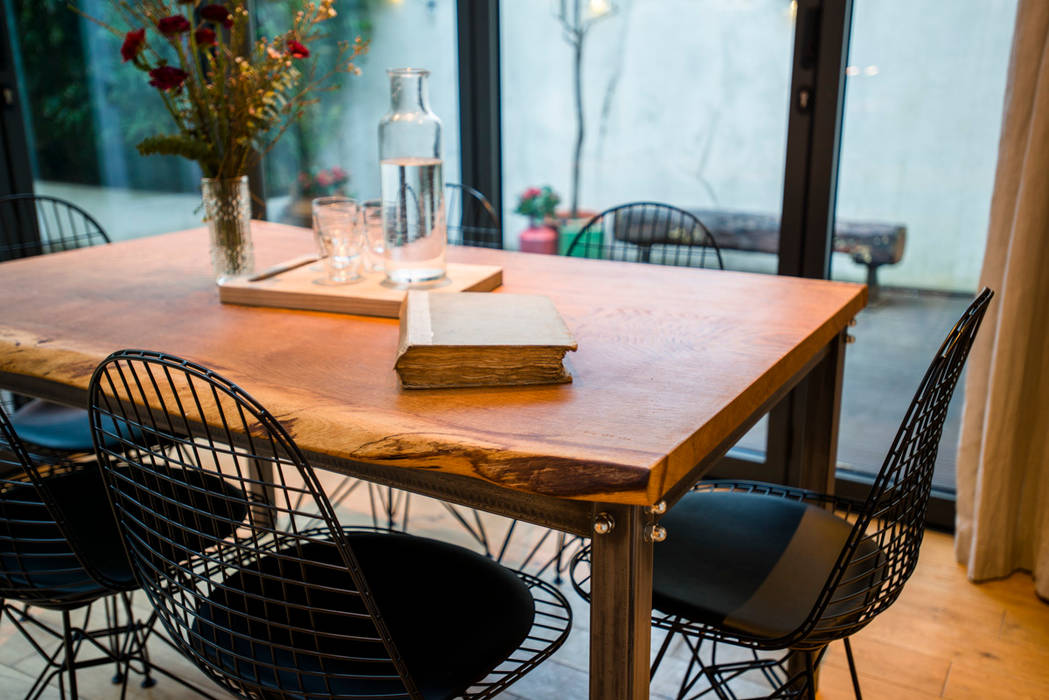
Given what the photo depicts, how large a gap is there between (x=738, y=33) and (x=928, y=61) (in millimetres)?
523

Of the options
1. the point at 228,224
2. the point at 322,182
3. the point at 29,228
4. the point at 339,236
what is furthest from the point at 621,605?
the point at 29,228

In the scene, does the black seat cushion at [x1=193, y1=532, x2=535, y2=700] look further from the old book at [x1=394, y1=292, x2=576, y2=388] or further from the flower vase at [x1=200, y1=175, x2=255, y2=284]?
the flower vase at [x1=200, y1=175, x2=255, y2=284]

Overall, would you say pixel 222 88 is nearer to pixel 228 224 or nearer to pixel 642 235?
pixel 228 224

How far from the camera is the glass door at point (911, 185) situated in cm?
238

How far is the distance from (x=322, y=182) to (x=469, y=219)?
65 centimetres

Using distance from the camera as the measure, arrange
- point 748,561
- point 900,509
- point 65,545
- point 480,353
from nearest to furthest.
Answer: point 480,353 < point 900,509 < point 748,561 < point 65,545

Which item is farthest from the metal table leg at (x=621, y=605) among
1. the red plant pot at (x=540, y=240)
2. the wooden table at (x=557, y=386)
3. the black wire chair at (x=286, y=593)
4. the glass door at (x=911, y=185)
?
the red plant pot at (x=540, y=240)

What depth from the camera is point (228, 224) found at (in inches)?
75.0

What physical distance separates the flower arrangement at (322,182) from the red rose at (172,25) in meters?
1.68

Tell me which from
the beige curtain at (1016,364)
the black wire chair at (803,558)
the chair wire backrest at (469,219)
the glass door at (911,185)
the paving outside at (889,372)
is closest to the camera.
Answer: the black wire chair at (803,558)

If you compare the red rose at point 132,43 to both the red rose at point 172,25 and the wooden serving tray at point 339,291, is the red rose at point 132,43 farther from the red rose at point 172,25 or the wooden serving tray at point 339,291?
the wooden serving tray at point 339,291

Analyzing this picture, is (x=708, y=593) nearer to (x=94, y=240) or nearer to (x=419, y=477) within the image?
(x=419, y=477)

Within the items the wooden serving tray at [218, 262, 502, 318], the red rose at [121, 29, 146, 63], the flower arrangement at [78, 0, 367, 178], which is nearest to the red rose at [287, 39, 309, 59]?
the flower arrangement at [78, 0, 367, 178]

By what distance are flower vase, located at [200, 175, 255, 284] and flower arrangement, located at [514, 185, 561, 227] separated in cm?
134
